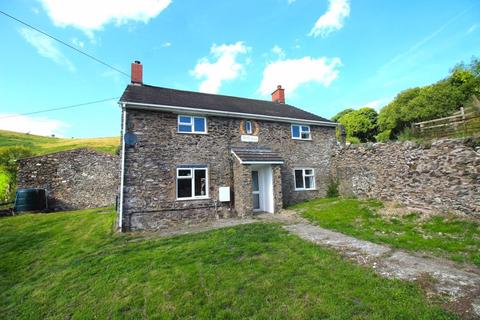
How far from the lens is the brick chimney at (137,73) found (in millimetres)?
13836

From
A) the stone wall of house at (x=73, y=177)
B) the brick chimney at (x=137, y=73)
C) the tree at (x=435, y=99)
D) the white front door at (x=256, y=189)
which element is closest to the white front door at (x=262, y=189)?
the white front door at (x=256, y=189)

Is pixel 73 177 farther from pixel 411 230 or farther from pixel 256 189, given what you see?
pixel 411 230

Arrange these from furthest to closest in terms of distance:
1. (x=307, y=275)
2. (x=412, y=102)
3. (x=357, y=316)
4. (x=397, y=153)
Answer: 1. (x=412, y=102)
2. (x=397, y=153)
3. (x=307, y=275)
4. (x=357, y=316)

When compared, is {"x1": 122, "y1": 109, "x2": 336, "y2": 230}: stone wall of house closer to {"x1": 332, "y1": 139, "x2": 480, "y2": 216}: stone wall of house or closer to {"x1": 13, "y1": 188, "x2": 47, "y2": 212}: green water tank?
{"x1": 332, "y1": 139, "x2": 480, "y2": 216}: stone wall of house

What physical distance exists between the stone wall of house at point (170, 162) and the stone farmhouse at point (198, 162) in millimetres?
43

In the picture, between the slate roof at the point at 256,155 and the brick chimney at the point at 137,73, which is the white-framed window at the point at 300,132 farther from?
the brick chimney at the point at 137,73

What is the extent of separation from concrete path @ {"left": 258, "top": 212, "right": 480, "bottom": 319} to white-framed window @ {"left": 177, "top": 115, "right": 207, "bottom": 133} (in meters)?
7.69

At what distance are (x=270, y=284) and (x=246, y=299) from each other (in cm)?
65

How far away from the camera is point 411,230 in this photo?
7238mm

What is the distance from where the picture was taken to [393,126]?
960 inches

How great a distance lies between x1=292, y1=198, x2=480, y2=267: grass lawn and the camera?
563cm

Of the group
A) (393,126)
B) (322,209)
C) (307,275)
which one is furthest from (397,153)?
Answer: (393,126)

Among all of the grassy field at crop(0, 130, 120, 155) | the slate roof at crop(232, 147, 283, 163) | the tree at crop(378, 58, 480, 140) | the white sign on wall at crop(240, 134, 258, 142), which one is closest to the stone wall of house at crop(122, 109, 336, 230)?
the white sign on wall at crop(240, 134, 258, 142)

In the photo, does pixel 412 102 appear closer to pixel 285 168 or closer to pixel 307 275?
pixel 285 168
